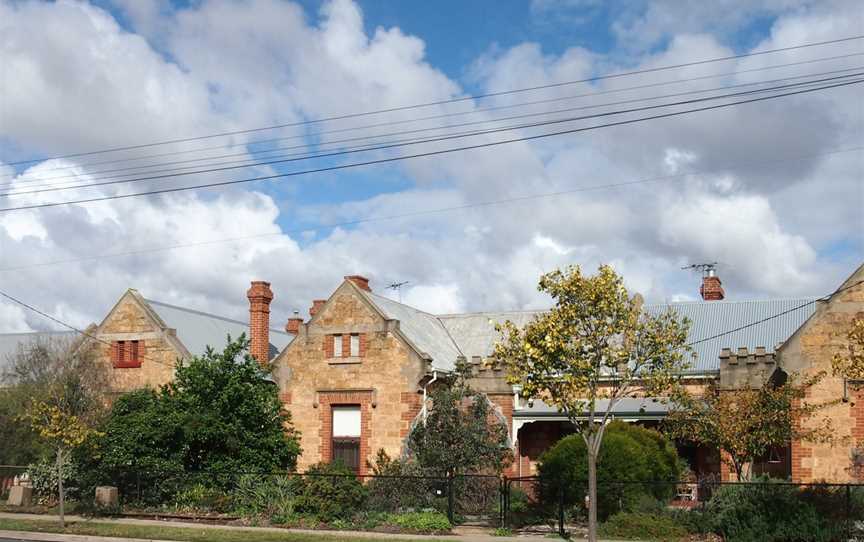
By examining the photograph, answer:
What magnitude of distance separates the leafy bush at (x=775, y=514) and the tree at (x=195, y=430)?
13577 millimetres

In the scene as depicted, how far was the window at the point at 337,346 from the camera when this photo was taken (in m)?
30.8

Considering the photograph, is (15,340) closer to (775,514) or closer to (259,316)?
(259,316)

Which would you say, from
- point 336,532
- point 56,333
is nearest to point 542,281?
point 336,532

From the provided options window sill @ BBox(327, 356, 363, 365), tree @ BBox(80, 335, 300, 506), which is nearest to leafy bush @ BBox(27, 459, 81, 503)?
tree @ BBox(80, 335, 300, 506)

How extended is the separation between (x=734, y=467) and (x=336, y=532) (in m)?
10.6

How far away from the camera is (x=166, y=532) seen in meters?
21.7

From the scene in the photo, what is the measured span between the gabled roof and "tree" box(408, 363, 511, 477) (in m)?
6.08

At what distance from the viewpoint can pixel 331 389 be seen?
3042 cm

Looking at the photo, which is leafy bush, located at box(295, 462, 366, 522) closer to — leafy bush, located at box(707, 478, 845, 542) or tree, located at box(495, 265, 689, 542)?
tree, located at box(495, 265, 689, 542)

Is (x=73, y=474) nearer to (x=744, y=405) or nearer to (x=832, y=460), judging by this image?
(x=744, y=405)

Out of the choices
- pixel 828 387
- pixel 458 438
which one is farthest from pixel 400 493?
pixel 828 387

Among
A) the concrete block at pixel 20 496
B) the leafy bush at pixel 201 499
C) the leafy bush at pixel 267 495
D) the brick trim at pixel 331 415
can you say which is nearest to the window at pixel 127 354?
the concrete block at pixel 20 496

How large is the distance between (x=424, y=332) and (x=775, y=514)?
1679 cm

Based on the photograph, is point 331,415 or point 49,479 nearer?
point 49,479
